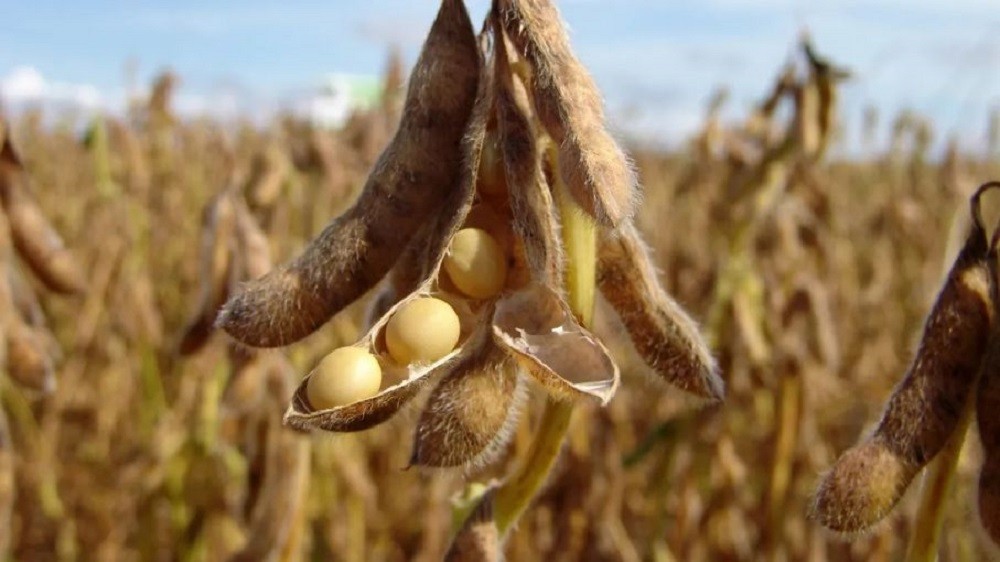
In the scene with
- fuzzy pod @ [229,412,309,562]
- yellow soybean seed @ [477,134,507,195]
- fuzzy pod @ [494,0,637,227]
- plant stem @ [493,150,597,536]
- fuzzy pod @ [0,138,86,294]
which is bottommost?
fuzzy pod @ [229,412,309,562]

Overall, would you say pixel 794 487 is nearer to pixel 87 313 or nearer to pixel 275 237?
pixel 275 237

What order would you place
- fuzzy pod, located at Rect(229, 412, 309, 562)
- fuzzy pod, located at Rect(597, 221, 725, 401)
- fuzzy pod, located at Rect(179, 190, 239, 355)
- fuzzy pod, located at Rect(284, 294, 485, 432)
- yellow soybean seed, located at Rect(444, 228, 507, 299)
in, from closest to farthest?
1. fuzzy pod, located at Rect(284, 294, 485, 432)
2. yellow soybean seed, located at Rect(444, 228, 507, 299)
3. fuzzy pod, located at Rect(597, 221, 725, 401)
4. fuzzy pod, located at Rect(229, 412, 309, 562)
5. fuzzy pod, located at Rect(179, 190, 239, 355)

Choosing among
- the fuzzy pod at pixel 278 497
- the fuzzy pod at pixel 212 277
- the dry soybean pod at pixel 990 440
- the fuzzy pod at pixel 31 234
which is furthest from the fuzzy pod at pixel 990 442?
the fuzzy pod at pixel 31 234

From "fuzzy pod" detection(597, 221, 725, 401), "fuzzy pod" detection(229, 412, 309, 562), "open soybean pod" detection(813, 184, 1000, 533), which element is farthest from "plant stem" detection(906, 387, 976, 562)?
"fuzzy pod" detection(229, 412, 309, 562)

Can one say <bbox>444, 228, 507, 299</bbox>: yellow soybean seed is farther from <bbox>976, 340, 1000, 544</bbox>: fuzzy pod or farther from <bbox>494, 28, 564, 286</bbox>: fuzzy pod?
<bbox>976, 340, 1000, 544</bbox>: fuzzy pod

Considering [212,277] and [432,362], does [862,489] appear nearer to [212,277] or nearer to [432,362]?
[432,362]

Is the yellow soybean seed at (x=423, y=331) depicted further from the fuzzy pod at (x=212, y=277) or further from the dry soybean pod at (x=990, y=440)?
the fuzzy pod at (x=212, y=277)
